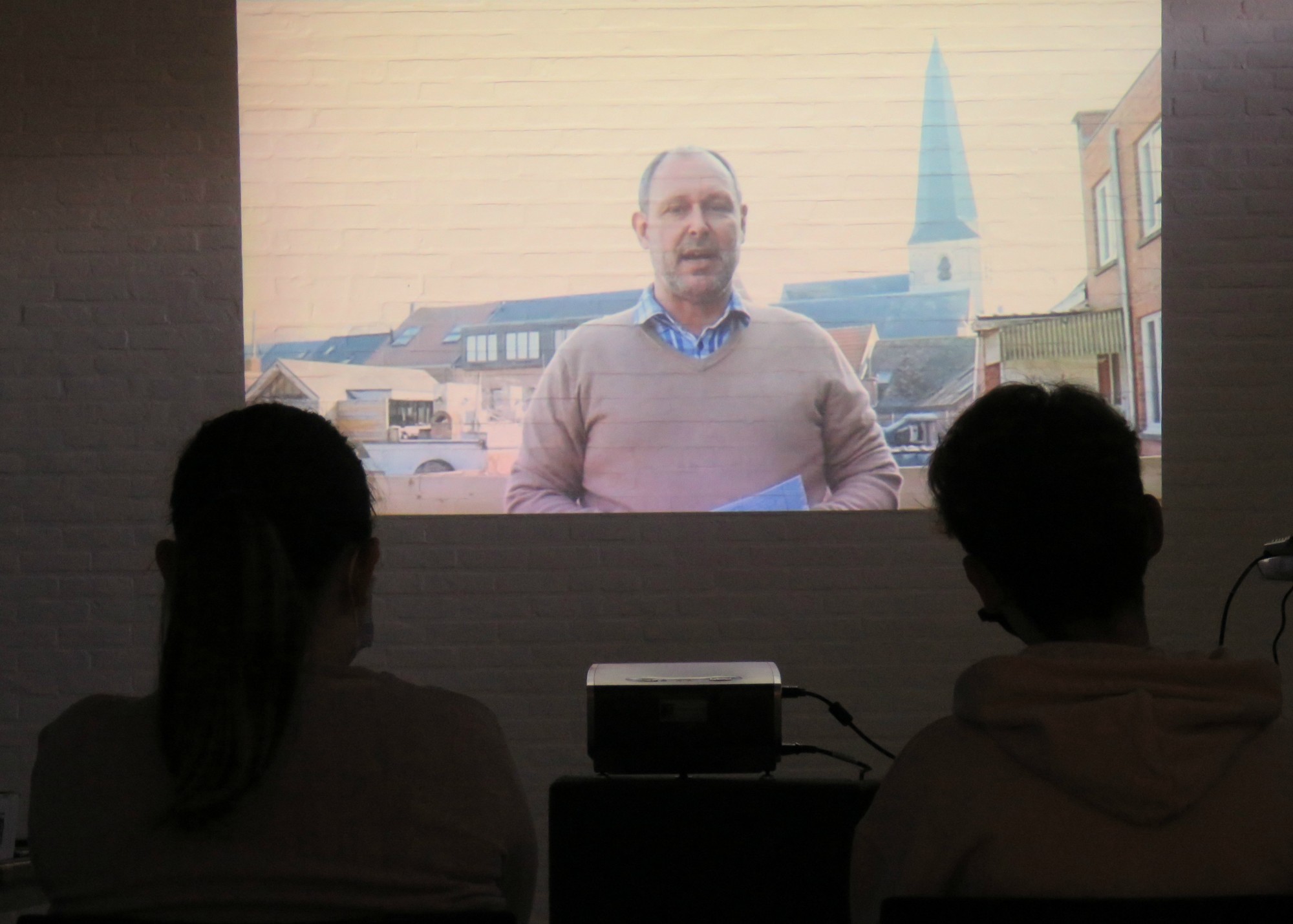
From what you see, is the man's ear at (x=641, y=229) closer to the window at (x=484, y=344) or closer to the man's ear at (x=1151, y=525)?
the window at (x=484, y=344)

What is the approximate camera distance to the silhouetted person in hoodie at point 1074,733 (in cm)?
92

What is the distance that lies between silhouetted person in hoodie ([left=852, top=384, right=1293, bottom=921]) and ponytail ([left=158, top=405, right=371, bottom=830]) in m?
0.52

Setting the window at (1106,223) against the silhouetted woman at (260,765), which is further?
the window at (1106,223)

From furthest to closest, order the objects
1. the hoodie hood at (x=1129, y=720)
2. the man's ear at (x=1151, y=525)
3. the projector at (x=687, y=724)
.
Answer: the projector at (x=687, y=724)
the man's ear at (x=1151, y=525)
the hoodie hood at (x=1129, y=720)

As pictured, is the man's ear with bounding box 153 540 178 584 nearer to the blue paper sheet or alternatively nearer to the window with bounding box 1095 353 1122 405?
the blue paper sheet

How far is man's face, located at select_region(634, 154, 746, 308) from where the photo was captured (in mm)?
3246

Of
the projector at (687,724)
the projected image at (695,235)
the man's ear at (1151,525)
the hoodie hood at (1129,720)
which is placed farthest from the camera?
the projected image at (695,235)

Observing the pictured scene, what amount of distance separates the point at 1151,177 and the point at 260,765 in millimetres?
3018

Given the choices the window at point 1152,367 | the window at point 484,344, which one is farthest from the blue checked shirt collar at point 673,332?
the window at point 1152,367

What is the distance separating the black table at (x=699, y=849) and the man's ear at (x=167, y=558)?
0.71m

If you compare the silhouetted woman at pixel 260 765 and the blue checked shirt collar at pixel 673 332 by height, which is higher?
the blue checked shirt collar at pixel 673 332

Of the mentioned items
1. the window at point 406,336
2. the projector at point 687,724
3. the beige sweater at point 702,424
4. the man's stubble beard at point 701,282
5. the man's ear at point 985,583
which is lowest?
the projector at point 687,724

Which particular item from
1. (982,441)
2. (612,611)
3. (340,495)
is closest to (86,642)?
(612,611)

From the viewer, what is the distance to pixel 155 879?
0.98m
